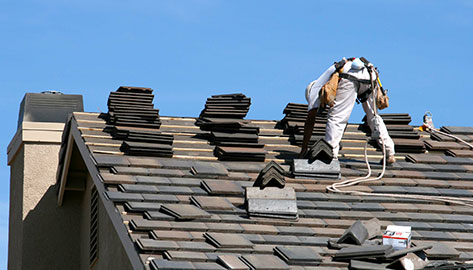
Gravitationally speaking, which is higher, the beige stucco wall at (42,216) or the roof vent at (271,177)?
the beige stucco wall at (42,216)

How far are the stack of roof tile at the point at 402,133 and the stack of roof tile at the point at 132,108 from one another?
10.4 ft

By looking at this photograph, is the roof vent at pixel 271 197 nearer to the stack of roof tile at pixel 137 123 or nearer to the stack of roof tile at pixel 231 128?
the stack of roof tile at pixel 231 128

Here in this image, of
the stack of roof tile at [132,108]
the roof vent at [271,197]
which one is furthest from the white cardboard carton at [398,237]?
the stack of roof tile at [132,108]

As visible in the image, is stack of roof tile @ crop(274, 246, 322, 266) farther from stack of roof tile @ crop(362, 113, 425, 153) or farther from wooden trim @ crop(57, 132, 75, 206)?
wooden trim @ crop(57, 132, 75, 206)

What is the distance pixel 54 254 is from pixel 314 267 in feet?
18.8

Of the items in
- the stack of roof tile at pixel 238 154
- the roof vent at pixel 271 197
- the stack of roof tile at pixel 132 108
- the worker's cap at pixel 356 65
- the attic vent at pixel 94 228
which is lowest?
the roof vent at pixel 271 197

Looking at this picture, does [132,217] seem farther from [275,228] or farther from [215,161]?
[215,161]

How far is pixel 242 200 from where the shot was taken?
10336 millimetres

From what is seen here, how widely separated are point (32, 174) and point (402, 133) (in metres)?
5.31

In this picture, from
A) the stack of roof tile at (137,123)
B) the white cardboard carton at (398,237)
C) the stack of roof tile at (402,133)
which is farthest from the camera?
the stack of roof tile at (402,133)

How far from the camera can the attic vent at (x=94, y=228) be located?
11.8 meters

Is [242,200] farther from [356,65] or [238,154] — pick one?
[356,65]

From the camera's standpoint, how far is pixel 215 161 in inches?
460

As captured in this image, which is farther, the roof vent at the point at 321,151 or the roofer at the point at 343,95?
the roofer at the point at 343,95
